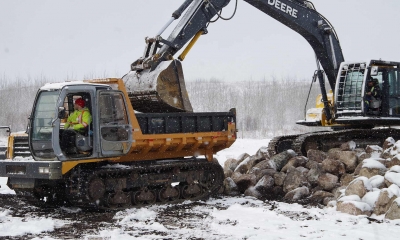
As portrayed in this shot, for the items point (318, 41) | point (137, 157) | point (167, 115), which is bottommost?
point (137, 157)

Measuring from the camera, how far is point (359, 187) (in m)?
10.1

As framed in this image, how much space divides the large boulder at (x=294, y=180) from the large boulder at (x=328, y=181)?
0.38m

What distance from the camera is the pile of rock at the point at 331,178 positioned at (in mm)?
9711

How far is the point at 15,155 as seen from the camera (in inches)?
415

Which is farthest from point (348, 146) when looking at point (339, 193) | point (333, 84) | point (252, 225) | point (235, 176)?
point (252, 225)

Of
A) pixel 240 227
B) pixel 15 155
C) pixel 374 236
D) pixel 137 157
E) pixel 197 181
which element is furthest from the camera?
pixel 197 181

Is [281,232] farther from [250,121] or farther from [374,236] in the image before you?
[250,121]

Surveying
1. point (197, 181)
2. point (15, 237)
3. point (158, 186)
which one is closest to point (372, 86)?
point (197, 181)

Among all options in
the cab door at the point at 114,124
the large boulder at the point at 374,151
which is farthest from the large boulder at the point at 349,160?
the cab door at the point at 114,124

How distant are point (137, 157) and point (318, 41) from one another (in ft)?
22.5

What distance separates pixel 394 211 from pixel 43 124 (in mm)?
6180

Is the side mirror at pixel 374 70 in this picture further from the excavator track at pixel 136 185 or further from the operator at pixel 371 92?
the excavator track at pixel 136 185

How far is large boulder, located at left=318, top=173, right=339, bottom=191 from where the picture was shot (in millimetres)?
11922

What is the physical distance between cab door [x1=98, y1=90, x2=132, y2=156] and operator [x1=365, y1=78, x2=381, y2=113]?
7131 millimetres
